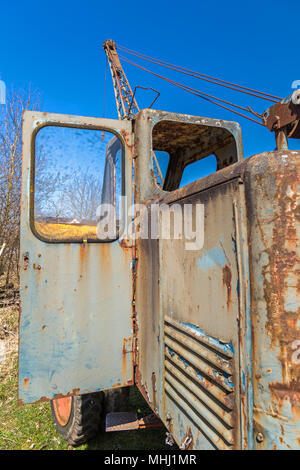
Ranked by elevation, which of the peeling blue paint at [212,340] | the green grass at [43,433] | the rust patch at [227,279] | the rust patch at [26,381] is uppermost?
the rust patch at [227,279]

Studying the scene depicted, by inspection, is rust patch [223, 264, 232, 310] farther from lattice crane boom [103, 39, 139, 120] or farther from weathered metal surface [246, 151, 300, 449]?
lattice crane boom [103, 39, 139, 120]

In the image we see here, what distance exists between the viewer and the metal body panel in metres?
1.87

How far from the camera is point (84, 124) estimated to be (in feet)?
6.80

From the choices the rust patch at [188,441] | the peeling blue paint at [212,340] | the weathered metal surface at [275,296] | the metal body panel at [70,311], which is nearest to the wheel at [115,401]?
the metal body panel at [70,311]

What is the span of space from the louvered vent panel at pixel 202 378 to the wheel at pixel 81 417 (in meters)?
1.43

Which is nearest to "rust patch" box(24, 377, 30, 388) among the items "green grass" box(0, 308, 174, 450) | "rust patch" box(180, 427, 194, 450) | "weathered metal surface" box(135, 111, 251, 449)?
"weathered metal surface" box(135, 111, 251, 449)

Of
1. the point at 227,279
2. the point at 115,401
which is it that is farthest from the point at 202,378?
the point at 115,401

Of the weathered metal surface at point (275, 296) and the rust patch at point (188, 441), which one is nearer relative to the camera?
the weathered metal surface at point (275, 296)

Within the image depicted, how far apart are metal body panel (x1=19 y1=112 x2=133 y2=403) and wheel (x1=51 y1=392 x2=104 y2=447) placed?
0.89 m

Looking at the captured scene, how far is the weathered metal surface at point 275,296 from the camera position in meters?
0.94

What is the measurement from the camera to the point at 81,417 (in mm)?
2656

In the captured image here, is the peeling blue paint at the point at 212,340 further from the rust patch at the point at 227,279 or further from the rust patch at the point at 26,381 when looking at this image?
the rust patch at the point at 26,381

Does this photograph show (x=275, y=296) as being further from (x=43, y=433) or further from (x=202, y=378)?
(x=43, y=433)

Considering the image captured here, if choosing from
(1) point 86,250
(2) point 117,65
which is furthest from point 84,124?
(2) point 117,65
